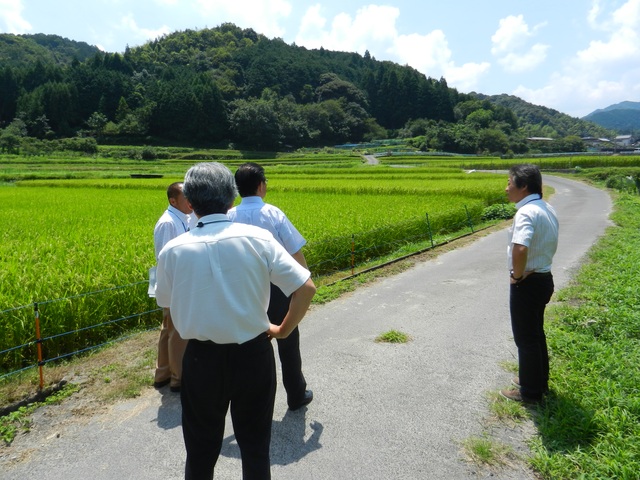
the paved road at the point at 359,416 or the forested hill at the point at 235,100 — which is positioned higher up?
the forested hill at the point at 235,100

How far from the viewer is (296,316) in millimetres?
2309

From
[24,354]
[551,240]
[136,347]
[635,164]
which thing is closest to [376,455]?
[551,240]

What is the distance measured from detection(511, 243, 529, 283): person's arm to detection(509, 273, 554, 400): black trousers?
12 centimetres

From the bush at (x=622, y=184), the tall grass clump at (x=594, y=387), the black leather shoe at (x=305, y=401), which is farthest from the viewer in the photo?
the bush at (x=622, y=184)

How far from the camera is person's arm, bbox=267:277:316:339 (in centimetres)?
223

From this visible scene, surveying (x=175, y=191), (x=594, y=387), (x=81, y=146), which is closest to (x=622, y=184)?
(x=594, y=387)

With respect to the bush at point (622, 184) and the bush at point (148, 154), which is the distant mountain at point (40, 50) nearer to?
the bush at point (148, 154)

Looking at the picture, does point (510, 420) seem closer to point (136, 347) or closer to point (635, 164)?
point (136, 347)

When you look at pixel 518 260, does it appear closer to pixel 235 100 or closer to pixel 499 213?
pixel 499 213

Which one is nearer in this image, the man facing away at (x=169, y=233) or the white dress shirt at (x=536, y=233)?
the white dress shirt at (x=536, y=233)

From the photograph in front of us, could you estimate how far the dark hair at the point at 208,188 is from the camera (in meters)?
2.14

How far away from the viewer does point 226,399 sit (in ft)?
6.98

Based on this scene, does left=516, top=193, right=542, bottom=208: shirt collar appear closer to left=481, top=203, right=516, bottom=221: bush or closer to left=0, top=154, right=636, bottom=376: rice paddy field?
left=0, top=154, right=636, bottom=376: rice paddy field

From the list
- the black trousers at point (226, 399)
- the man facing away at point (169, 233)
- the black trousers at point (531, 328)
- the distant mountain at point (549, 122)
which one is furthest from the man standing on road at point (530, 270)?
the distant mountain at point (549, 122)
